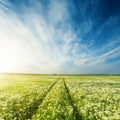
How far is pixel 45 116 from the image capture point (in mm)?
12609

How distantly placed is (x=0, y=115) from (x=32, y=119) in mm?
2291

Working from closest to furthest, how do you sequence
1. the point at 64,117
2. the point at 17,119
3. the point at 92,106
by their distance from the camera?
the point at 17,119 → the point at 64,117 → the point at 92,106

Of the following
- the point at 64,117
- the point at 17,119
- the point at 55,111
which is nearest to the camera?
the point at 17,119

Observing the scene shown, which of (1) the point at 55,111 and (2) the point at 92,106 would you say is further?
(2) the point at 92,106

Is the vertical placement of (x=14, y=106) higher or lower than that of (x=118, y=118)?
higher

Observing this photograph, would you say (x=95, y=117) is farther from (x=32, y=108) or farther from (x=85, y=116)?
(x=32, y=108)

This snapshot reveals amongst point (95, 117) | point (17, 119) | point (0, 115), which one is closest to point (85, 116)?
point (95, 117)

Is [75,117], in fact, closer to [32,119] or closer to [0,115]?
[32,119]

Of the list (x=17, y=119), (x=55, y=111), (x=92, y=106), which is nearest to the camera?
(x=17, y=119)

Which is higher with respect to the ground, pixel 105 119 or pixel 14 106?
pixel 14 106

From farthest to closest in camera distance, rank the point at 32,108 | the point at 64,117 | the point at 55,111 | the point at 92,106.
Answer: the point at 92,106, the point at 32,108, the point at 55,111, the point at 64,117

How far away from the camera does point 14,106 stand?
15.2m

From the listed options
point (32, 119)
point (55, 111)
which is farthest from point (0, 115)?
point (55, 111)

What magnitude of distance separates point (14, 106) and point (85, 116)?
238 inches
